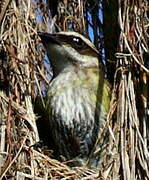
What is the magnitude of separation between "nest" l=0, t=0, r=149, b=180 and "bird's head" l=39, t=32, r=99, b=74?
112mm

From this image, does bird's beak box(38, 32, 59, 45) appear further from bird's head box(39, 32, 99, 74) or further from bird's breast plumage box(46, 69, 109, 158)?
bird's breast plumage box(46, 69, 109, 158)

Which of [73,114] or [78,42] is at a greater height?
[78,42]

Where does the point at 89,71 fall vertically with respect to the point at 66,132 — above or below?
above

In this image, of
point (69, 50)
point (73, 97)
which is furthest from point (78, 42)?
point (73, 97)

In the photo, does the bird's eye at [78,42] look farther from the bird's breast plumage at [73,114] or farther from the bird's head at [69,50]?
the bird's breast plumage at [73,114]

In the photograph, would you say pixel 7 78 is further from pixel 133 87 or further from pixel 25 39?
pixel 133 87

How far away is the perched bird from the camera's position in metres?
3.67

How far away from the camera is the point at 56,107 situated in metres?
3.70

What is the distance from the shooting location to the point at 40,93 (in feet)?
12.5

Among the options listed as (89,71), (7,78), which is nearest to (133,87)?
(89,71)

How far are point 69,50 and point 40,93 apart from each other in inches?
9.6

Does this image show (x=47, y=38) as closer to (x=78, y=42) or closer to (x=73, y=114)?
(x=78, y=42)

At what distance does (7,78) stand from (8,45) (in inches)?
5.9

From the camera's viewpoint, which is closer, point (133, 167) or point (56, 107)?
point (133, 167)
